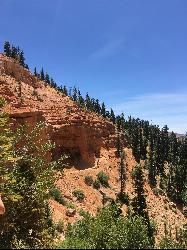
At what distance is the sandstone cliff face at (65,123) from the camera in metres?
80.1

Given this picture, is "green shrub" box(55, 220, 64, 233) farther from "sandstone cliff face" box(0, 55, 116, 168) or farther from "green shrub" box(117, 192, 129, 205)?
"green shrub" box(117, 192, 129, 205)

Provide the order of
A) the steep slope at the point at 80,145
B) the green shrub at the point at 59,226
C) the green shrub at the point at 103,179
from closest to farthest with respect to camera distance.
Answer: the green shrub at the point at 59,226
the steep slope at the point at 80,145
the green shrub at the point at 103,179

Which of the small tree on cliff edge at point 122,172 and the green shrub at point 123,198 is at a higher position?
the small tree on cliff edge at point 122,172

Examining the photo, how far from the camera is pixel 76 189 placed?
3022 inches

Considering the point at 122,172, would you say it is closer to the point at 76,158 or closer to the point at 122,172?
the point at 122,172

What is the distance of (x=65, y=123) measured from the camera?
294 feet

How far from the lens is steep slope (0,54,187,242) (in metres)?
77.3

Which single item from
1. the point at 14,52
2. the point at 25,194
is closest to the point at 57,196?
the point at 25,194

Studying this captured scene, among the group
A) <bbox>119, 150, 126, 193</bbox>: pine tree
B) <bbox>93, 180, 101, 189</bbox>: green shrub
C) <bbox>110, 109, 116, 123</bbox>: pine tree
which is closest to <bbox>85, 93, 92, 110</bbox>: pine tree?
<bbox>110, 109, 116, 123</bbox>: pine tree

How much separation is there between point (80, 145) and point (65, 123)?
6506 mm

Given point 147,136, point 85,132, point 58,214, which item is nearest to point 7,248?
point 58,214

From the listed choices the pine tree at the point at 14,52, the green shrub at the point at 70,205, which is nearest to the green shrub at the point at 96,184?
the green shrub at the point at 70,205

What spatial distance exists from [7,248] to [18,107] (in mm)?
60680

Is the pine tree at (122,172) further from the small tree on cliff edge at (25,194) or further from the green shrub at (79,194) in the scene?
the small tree on cliff edge at (25,194)
